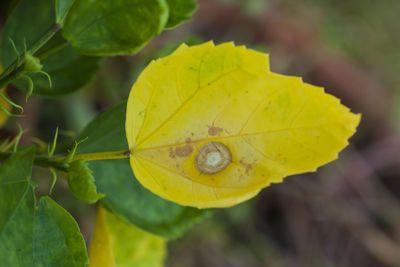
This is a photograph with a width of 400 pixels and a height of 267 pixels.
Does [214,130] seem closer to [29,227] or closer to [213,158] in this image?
[213,158]

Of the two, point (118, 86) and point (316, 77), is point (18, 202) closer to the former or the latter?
point (118, 86)

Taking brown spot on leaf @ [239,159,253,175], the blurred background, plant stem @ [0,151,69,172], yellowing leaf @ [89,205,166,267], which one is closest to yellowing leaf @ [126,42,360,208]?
brown spot on leaf @ [239,159,253,175]

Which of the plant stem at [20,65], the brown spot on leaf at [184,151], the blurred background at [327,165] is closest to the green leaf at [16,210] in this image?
the plant stem at [20,65]

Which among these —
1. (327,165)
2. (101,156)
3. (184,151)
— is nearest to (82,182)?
(101,156)

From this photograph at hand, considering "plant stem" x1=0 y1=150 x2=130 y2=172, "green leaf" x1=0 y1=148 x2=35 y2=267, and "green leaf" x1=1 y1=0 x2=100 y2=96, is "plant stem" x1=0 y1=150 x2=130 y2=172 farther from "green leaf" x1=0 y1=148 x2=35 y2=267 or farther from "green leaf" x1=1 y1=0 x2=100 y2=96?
"green leaf" x1=1 y1=0 x2=100 y2=96

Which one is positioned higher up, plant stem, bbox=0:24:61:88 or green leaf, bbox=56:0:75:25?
green leaf, bbox=56:0:75:25

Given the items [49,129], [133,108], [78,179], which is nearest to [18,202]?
[78,179]

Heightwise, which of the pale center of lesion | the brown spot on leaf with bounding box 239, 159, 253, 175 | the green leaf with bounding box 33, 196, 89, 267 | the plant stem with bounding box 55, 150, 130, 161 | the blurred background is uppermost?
the plant stem with bounding box 55, 150, 130, 161
